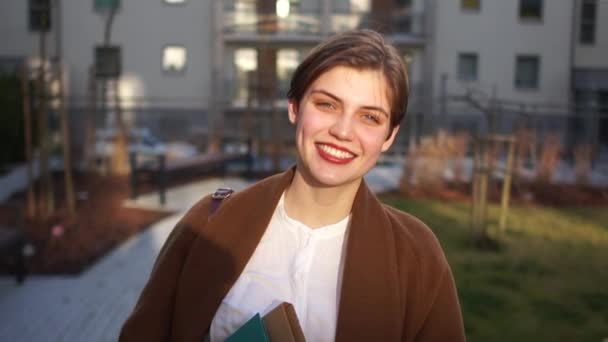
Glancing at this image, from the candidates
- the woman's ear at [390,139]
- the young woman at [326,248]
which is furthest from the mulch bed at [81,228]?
the woman's ear at [390,139]

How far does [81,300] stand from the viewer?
5234 millimetres

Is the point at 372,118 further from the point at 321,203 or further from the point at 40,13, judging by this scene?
the point at 40,13

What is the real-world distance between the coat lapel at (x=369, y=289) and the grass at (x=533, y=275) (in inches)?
122

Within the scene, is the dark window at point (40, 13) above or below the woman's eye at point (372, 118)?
above

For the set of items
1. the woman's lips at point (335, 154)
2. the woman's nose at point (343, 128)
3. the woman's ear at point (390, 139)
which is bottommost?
the woman's lips at point (335, 154)

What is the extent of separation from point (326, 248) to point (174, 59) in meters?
12.8

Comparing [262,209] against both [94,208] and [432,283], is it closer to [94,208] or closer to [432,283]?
[432,283]

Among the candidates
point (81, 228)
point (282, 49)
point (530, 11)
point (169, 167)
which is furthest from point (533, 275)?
point (530, 11)

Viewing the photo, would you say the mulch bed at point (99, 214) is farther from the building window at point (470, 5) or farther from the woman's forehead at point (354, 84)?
the building window at point (470, 5)

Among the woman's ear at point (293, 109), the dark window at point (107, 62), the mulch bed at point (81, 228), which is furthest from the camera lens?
the dark window at point (107, 62)

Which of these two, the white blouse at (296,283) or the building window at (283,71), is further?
the building window at (283,71)

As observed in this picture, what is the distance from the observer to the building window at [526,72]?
2180 centimetres

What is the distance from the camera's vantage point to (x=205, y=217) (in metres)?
1.71

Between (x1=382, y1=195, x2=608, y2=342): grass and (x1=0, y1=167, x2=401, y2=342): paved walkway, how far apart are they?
2.36 meters
